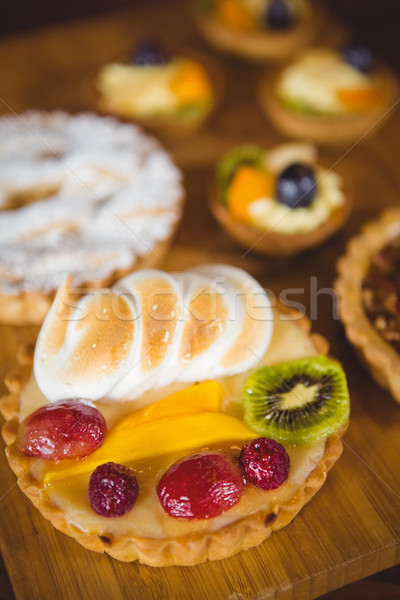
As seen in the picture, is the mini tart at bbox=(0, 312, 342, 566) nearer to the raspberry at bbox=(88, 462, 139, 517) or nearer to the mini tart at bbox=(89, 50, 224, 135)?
the raspberry at bbox=(88, 462, 139, 517)

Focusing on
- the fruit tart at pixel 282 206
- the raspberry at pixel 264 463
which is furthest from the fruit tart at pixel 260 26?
the raspberry at pixel 264 463

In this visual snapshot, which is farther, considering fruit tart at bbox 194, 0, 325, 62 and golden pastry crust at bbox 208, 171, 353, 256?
fruit tart at bbox 194, 0, 325, 62

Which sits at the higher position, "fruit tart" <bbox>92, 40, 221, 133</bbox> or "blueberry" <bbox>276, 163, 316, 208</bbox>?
"blueberry" <bbox>276, 163, 316, 208</bbox>

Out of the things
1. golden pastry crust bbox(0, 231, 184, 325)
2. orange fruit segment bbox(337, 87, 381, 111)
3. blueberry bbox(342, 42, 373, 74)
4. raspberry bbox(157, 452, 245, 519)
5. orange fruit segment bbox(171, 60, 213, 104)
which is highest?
blueberry bbox(342, 42, 373, 74)

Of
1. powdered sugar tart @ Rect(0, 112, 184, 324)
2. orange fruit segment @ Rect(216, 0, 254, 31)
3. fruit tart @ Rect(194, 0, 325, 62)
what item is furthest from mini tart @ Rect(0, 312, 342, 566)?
orange fruit segment @ Rect(216, 0, 254, 31)

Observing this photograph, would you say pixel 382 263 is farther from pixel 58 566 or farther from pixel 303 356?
pixel 58 566

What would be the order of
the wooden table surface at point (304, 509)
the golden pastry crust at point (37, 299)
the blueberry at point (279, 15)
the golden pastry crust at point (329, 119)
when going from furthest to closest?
the blueberry at point (279, 15)
the golden pastry crust at point (329, 119)
the golden pastry crust at point (37, 299)
the wooden table surface at point (304, 509)

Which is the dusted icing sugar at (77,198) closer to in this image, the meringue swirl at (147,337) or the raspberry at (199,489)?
the meringue swirl at (147,337)
